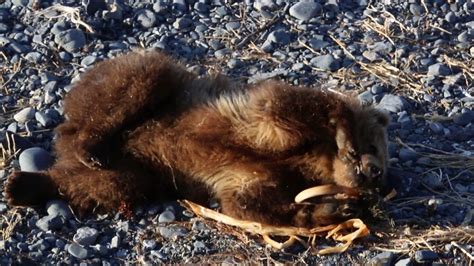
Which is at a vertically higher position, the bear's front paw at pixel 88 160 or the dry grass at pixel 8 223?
the bear's front paw at pixel 88 160

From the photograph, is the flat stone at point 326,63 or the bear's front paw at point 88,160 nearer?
the bear's front paw at point 88,160

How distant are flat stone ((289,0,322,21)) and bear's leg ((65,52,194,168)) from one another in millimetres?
1962

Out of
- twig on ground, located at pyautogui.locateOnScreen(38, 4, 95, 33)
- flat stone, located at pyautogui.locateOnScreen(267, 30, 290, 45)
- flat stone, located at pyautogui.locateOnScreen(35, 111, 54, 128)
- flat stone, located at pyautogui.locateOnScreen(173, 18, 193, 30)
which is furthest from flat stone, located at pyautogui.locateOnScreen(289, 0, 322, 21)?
flat stone, located at pyautogui.locateOnScreen(35, 111, 54, 128)

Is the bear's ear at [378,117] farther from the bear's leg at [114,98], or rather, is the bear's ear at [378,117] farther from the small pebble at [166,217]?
the small pebble at [166,217]

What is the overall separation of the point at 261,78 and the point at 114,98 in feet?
4.70

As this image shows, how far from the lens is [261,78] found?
692cm

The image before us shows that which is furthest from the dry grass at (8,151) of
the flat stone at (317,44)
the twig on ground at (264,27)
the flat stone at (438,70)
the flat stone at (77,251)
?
the flat stone at (438,70)

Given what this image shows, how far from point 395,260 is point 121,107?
1.76 m

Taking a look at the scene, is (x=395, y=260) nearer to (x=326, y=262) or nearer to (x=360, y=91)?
(x=326, y=262)

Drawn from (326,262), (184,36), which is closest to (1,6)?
(184,36)

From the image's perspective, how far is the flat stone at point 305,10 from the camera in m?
7.72

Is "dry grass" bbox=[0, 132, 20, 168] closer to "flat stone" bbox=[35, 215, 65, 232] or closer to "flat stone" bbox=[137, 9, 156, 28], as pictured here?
"flat stone" bbox=[35, 215, 65, 232]

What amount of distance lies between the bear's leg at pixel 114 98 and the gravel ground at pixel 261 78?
0.44 meters

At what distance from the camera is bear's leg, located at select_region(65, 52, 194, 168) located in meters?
5.74
